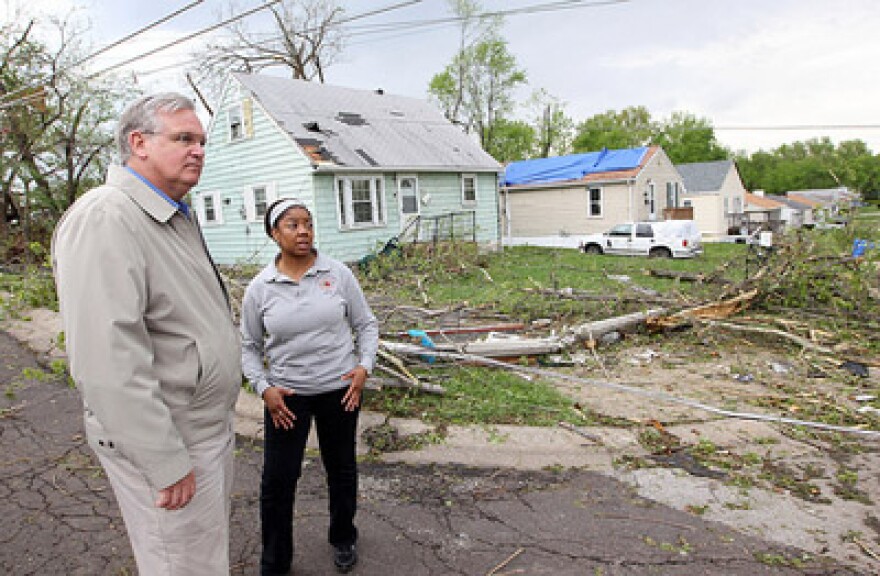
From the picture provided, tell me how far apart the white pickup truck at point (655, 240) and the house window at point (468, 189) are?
5.23m

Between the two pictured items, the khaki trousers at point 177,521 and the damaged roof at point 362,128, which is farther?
the damaged roof at point 362,128

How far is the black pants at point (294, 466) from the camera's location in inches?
107

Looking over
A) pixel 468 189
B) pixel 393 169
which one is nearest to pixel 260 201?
pixel 393 169

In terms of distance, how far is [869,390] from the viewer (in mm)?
5625

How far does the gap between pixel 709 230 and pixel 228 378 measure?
34.5m

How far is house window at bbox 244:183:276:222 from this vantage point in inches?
685

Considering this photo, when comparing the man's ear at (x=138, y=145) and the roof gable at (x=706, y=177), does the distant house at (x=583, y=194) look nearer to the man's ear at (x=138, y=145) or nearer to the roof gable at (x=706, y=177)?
the roof gable at (x=706, y=177)

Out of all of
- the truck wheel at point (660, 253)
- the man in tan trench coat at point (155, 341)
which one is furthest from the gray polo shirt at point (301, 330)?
the truck wheel at point (660, 253)

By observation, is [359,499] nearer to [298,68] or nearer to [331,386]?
[331,386]

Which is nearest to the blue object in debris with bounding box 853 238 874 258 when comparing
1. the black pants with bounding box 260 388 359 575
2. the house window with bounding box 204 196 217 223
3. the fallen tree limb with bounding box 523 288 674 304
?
the fallen tree limb with bounding box 523 288 674 304

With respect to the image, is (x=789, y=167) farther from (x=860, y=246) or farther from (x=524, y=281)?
(x=860, y=246)

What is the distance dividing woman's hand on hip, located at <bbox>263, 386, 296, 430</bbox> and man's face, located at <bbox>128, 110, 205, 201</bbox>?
116 centimetres

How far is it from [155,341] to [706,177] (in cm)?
3857

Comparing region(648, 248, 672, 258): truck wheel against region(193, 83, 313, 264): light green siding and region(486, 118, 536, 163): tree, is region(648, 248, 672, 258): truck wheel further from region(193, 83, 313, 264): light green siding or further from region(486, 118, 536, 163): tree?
region(486, 118, 536, 163): tree
